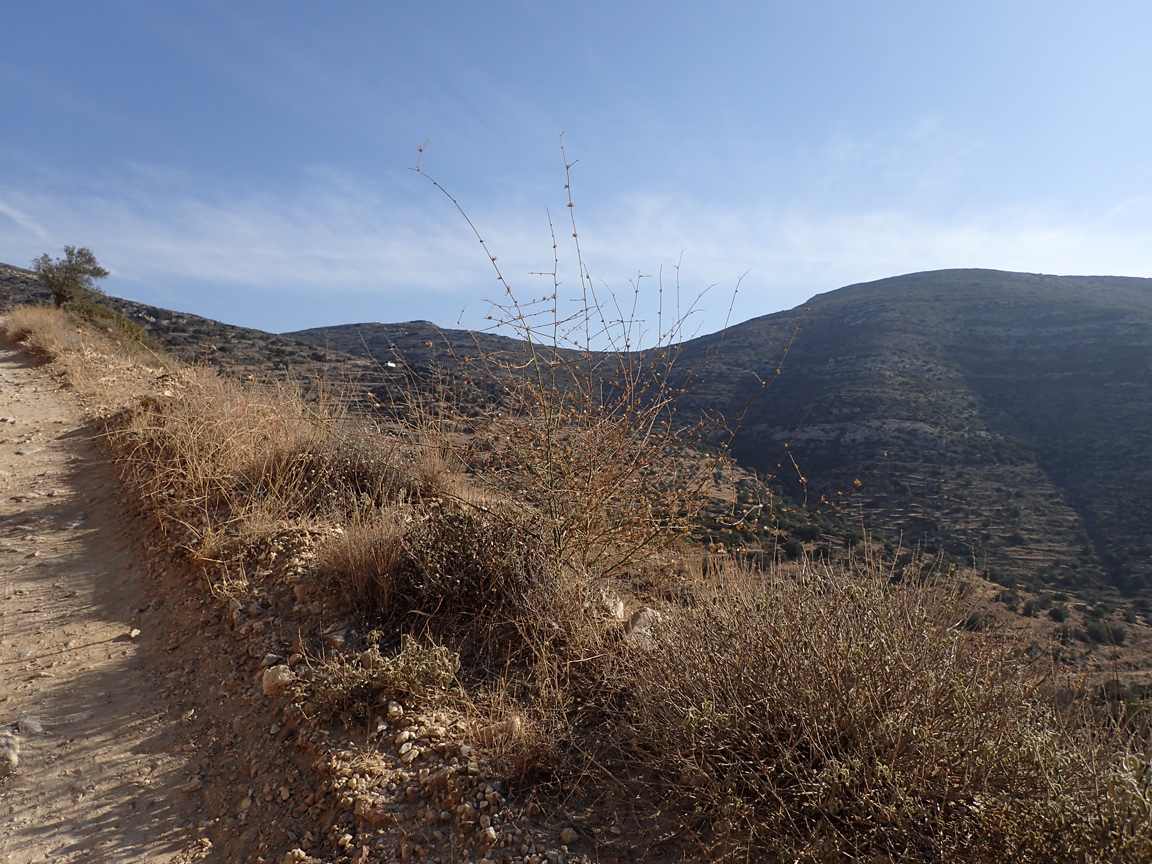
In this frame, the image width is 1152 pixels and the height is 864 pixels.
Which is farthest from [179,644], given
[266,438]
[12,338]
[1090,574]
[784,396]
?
[784,396]

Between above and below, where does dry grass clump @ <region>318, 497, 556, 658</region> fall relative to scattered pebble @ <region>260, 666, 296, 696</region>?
above

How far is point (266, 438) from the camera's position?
4965 mm

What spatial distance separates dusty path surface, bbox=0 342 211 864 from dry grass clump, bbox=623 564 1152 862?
1.76 m

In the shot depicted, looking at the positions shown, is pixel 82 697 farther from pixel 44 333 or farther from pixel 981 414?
pixel 981 414

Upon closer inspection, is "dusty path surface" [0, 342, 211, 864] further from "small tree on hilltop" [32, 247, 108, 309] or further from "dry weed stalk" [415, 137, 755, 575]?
"small tree on hilltop" [32, 247, 108, 309]

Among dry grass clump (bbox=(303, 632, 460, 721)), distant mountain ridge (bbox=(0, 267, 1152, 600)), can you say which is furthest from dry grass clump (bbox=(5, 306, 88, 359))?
dry grass clump (bbox=(303, 632, 460, 721))

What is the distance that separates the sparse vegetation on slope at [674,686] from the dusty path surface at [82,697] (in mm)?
473

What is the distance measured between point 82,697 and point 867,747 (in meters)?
3.24

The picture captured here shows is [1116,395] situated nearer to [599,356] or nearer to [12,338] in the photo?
[599,356]

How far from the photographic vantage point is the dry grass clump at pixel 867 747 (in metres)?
1.74

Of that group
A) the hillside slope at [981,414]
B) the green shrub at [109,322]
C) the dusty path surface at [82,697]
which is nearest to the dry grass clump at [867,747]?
the dusty path surface at [82,697]

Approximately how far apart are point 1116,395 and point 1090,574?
785 inches

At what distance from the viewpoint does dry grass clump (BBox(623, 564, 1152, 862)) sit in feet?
5.70

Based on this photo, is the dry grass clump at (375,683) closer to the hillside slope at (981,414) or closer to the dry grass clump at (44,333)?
→ the hillside slope at (981,414)
